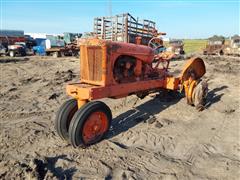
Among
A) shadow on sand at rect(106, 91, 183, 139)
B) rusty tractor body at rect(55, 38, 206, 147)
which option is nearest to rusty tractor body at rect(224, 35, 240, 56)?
shadow on sand at rect(106, 91, 183, 139)

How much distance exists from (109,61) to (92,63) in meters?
0.35

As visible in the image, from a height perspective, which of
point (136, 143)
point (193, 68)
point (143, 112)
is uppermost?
point (193, 68)

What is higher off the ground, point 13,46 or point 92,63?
point 13,46

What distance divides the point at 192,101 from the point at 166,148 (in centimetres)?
264

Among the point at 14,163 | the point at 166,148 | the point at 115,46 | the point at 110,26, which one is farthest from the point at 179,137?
the point at 110,26

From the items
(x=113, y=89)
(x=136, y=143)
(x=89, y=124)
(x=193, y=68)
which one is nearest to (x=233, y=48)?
(x=193, y=68)

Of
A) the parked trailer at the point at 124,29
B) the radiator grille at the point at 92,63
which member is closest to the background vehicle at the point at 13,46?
the parked trailer at the point at 124,29

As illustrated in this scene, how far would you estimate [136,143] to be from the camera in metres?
5.36

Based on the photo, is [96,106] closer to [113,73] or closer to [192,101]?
[113,73]

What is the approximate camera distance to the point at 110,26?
61.0 ft

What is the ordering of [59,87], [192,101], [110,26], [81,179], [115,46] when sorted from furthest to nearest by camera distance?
[110,26] → [59,87] → [192,101] → [115,46] → [81,179]

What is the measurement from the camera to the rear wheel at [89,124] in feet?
15.7

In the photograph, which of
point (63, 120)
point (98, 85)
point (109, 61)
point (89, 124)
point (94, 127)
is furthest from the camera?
→ point (98, 85)

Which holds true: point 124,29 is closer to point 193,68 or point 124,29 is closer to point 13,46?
point 193,68
